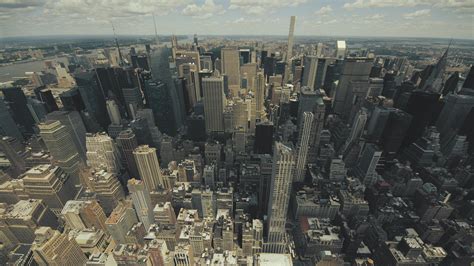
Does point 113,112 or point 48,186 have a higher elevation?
point 113,112

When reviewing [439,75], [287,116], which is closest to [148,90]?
[287,116]

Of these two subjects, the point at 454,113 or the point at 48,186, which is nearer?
the point at 48,186

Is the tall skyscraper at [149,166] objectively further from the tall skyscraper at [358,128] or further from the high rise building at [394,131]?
the high rise building at [394,131]

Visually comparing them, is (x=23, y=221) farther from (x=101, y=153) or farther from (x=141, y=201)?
(x=101, y=153)

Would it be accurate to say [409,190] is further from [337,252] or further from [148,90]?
[148,90]

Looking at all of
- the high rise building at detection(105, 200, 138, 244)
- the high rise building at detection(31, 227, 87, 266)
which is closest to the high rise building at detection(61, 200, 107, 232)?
the high rise building at detection(105, 200, 138, 244)

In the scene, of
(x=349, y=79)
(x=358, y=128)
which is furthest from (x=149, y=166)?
(x=349, y=79)
